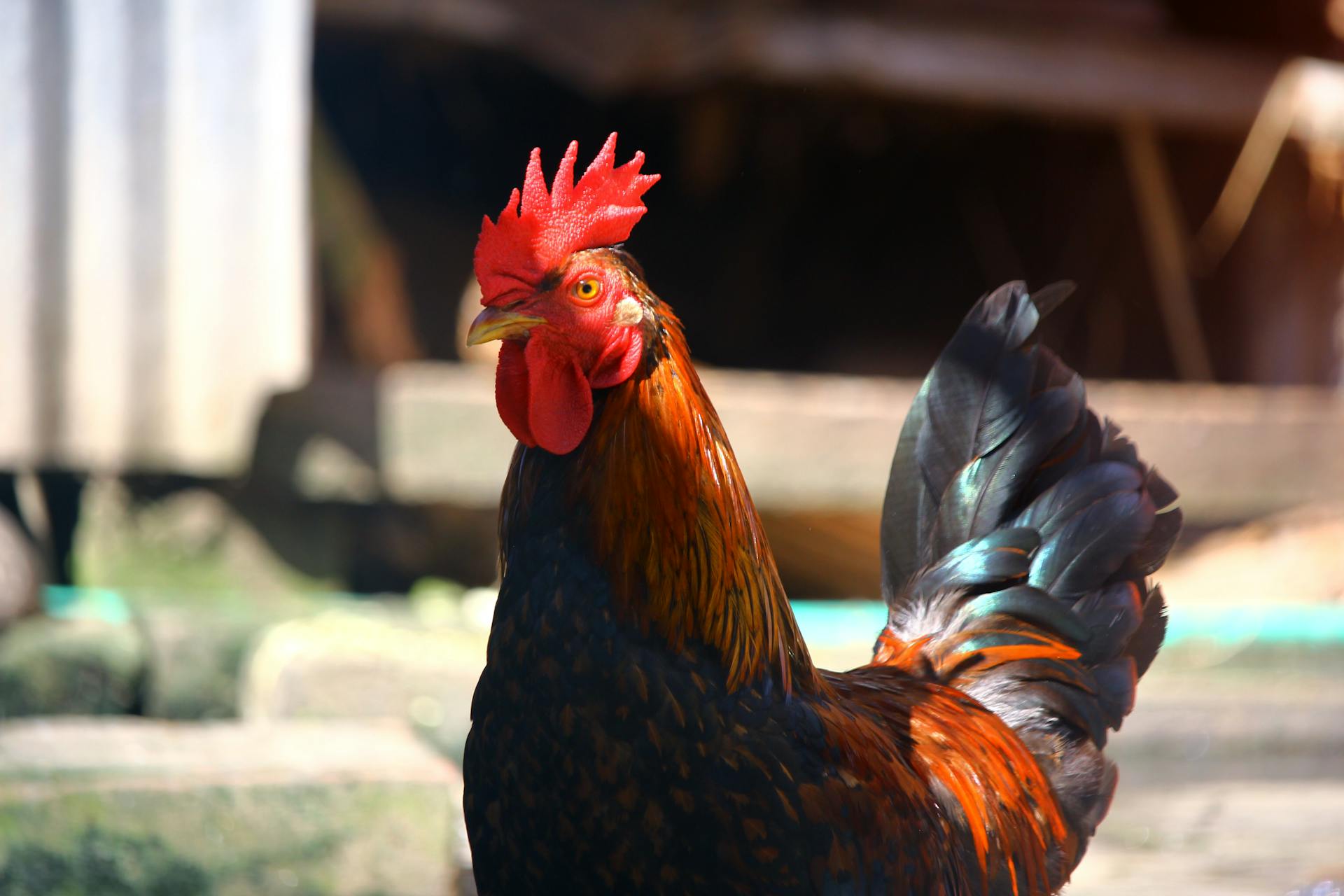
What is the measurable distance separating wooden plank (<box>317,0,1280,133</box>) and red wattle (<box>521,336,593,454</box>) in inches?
176

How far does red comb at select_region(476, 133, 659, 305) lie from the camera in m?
1.47

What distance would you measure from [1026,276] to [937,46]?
2261mm

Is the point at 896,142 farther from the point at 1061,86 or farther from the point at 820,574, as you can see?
the point at 820,574

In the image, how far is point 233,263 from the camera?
4.07 metres

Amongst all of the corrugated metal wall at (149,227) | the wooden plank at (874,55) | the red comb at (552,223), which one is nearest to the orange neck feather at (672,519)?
the red comb at (552,223)

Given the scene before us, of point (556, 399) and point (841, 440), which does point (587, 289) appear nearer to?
point (556, 399)

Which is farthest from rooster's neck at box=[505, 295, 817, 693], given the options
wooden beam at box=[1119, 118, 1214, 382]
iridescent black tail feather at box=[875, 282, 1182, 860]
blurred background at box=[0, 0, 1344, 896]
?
wooden beam at box=[1119, 118, 1214, 382]

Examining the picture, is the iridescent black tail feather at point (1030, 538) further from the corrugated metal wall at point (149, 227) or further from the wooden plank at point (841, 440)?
the corrugated metal wall at point (149, 227)

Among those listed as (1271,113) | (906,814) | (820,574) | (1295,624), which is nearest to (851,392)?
(820,574)

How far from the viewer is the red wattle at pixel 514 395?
4.89 ft

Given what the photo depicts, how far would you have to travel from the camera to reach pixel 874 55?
5.75 m

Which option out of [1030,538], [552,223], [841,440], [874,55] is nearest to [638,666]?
[552,223]

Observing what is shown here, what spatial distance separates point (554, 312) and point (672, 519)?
29cm

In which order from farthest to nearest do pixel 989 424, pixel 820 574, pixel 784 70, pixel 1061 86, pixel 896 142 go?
pixel 896 142 → pixel 1061 86 → pixel 784 70 → pixel 820 574 → pixel 989 424
